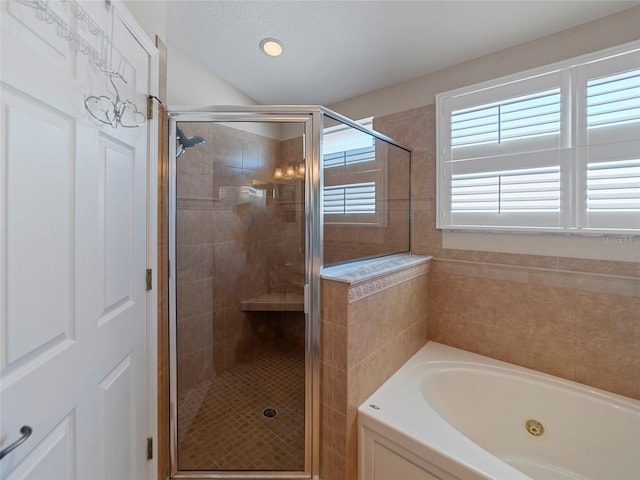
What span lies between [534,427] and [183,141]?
2530 mm

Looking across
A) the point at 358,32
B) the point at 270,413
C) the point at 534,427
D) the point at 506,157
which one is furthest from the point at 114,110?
the point at 534,427

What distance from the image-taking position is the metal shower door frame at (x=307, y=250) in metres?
1.40

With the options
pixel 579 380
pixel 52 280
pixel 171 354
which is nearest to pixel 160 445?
pixel 171 354

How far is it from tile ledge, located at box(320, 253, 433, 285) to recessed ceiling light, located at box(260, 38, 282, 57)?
4.77ft

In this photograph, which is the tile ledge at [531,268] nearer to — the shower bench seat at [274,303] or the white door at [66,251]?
the shower bench seat at [274,303]

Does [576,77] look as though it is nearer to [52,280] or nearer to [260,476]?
[52,280]

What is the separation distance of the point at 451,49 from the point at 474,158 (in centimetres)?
71

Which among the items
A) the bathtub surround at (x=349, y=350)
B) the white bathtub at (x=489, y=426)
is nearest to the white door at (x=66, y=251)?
the bathtub surround at (x=349, y=350)

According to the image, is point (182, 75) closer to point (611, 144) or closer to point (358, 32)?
point (358, 32)

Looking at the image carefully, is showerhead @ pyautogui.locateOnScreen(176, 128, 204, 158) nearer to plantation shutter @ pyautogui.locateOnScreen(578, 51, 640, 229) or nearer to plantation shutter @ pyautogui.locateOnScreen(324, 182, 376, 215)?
plantation shutter @ pyautogui.locateOnScreen(324, 182, 376, 215)

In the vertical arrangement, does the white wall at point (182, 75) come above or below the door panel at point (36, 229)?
above

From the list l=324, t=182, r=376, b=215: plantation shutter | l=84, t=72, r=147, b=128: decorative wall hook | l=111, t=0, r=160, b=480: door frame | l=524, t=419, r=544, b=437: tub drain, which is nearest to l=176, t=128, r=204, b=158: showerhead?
l=111, t=0, r=160, b=480: door frame

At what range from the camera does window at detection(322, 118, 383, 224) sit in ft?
5.14

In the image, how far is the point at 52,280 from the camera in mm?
761
